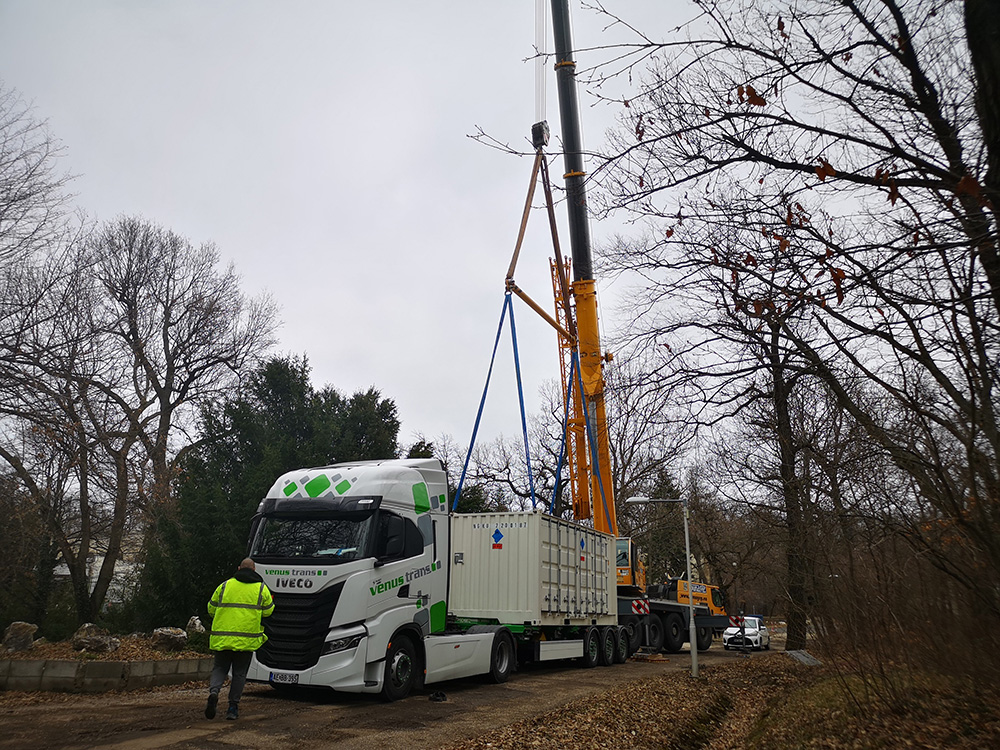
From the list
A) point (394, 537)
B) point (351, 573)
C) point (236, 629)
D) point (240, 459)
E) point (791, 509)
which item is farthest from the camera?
point (240, 459)

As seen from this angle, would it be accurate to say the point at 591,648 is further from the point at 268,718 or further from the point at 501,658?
the point at 268,718

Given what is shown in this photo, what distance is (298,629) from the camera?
34.0 ft

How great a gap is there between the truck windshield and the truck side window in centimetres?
23

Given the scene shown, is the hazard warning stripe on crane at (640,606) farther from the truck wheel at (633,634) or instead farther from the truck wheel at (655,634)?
the truck wheel at (655,634)

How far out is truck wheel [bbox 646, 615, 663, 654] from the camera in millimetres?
23672

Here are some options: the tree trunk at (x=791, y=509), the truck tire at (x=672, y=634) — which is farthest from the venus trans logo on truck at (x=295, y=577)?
the truck tire at (x=672, y=634)

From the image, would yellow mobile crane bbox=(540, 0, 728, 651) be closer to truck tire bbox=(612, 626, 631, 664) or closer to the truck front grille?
truck tire bbox=(612, 626, 631, 664)

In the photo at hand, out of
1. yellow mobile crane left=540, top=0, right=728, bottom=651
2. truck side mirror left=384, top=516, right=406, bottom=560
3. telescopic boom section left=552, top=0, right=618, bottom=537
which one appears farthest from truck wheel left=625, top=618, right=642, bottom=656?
truck side mirror left=384, top=516, right=406, bottom=560

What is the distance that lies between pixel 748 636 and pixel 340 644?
88.1ft

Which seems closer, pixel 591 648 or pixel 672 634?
pixel 591 648

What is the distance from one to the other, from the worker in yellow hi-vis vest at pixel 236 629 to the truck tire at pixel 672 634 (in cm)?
1837

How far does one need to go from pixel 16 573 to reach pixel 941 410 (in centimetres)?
2213

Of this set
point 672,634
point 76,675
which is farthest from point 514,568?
point 672,634

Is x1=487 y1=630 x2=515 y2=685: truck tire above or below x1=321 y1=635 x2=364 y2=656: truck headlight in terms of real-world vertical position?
below
